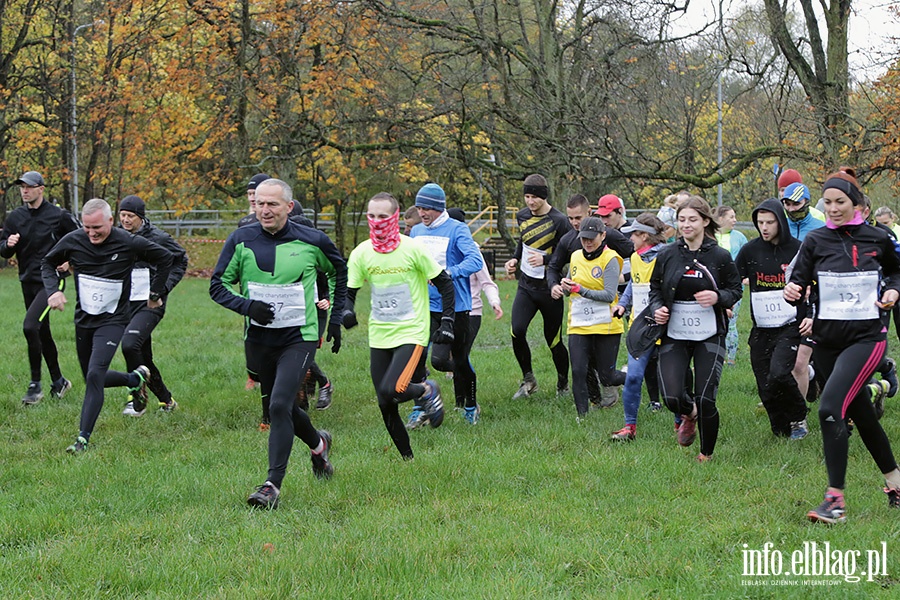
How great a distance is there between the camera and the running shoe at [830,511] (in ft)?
19.3

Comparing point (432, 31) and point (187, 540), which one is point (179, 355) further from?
point (432, 31)

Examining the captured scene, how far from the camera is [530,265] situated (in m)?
10.2

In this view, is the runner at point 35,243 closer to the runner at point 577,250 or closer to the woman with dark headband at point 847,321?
the runner at point 577,250

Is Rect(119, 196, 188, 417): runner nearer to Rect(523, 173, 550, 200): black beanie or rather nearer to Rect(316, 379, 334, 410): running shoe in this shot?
Rect(316, 379, 334, 410): running shoe

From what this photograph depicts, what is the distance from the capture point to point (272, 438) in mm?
6656

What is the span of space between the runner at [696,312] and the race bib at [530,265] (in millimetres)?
2602

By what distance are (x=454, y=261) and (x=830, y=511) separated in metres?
4.64

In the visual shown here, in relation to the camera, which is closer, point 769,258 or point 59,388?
point 769,258

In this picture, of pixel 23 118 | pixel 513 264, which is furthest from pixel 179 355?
pixel 23 118

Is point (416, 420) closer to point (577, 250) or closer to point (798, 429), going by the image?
point (577, 250)

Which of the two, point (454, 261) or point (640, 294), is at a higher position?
point (454, 261)

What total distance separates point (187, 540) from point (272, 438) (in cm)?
105

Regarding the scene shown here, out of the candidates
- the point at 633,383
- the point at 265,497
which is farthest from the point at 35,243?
the point at 633,383

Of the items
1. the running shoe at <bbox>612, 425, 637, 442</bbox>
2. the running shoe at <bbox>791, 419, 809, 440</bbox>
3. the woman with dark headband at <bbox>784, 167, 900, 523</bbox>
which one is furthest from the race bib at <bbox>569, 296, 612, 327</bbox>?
the woman with dark headband at <bbox>784, 167, 900, 523</bbox>
